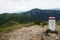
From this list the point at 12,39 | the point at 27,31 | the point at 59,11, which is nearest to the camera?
the point at 12,39

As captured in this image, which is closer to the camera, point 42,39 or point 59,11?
point 42,39

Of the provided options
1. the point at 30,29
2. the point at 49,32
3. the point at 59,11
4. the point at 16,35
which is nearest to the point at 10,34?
the point at 16,35

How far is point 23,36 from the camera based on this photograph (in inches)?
507

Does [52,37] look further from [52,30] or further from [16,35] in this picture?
[16,35]

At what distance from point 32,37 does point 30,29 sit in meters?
1.24

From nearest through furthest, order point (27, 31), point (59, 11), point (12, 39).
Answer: point (12, 39), point (27, 31), point (59, 11)

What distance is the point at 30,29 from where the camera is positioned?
45.8ft

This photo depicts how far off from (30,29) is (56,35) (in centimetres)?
210

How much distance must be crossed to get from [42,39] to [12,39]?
6.81 ft

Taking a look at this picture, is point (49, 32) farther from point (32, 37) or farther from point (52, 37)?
point (32, 37)

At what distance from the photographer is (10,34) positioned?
1341 cm

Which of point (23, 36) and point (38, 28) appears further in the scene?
point (38, 28)

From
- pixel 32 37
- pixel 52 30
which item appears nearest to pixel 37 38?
pixel 32 37

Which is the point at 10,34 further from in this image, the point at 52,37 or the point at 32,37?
the point at 52,37
